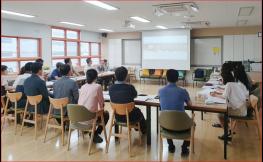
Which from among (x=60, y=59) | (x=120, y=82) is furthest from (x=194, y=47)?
(x=120, y=82)

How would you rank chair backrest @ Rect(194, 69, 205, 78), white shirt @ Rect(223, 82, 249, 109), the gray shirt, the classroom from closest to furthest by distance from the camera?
the classroom → white shirt @ Rect(223, 82, 249, 109) → the gray shirt → chair backrest @ Rect(194, 69, 205, 78)

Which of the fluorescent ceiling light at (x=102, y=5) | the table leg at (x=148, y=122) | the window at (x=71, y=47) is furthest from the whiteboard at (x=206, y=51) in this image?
the table leg at (x=148, y=122)

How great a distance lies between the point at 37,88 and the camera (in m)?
4.24

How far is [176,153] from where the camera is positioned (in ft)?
11.3

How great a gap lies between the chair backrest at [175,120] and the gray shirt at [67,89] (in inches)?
64.3

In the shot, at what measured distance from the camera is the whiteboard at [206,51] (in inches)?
415

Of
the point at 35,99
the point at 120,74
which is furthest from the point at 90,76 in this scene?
the point at 35,99

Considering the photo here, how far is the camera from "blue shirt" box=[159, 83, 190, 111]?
314 cm

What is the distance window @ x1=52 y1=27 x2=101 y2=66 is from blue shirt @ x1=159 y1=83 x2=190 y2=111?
285 inches

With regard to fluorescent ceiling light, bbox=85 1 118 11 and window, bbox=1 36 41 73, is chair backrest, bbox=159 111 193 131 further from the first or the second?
window, bbox=1 36 41 73

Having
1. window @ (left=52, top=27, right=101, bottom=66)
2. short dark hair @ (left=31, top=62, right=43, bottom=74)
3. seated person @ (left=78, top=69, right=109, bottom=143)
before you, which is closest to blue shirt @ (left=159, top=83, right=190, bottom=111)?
seated person @ (left=78, top=69, right=109, bottom=143)

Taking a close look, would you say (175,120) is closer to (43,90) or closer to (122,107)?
(122,107)

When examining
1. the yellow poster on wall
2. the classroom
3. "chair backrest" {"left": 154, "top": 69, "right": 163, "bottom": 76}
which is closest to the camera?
the classroom

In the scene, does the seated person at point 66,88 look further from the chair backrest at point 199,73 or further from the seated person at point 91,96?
the chair backrest at point 199,73
